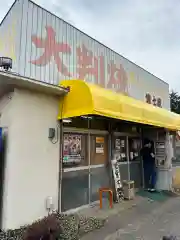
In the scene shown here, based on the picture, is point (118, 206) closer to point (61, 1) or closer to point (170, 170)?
point (170, 170)

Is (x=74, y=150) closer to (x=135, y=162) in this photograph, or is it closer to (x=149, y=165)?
(x=135, y=162)

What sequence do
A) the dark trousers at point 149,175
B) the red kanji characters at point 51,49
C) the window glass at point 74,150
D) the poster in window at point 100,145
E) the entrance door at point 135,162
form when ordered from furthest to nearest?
the dark trousers at point 149,175 < the entrance door at point 135,162 < the poster in window at point 100,145 < the window glass at point 74,150 < the red kanji characters at point 51,49

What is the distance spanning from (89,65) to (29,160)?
3.86 metres

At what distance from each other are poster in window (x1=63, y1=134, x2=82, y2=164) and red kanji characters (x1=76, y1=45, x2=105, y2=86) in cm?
199

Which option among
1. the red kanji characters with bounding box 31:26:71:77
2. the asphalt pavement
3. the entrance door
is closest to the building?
the red kanji characters with bounding box 31:26:71:77

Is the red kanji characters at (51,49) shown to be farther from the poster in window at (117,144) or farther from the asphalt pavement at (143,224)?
the asphalt pavement at (143,224)

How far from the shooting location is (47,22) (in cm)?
601

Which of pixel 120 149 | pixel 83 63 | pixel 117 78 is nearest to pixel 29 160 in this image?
pixel 83 63

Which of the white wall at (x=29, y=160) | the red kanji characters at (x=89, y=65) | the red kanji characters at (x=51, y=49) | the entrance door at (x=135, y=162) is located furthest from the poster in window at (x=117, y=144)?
the red kanji characters at (x=51, y=49)

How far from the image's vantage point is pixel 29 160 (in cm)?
490

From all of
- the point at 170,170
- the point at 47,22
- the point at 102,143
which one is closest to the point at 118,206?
the point at 102,143

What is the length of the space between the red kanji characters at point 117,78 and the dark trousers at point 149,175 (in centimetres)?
332

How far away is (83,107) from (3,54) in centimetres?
375

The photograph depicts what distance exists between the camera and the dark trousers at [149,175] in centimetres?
886
